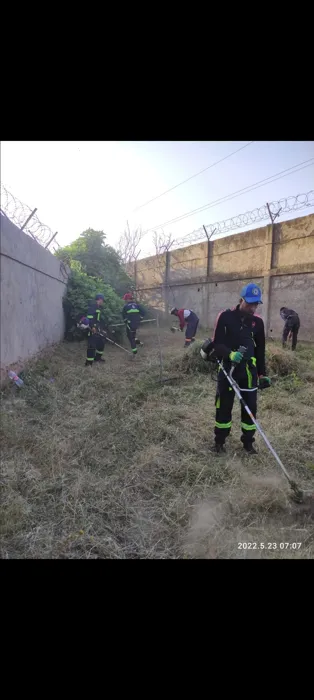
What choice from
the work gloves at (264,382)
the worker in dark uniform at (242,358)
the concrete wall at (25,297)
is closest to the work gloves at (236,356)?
the worker in dark uniform at (242,358)

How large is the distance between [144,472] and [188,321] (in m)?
3.66

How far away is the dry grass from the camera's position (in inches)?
70.3

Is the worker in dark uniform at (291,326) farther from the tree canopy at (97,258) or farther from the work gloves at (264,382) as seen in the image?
the tree canopy at (97,258)

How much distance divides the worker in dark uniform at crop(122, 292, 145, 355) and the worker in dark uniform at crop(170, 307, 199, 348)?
99 centimetres

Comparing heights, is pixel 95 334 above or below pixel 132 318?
below

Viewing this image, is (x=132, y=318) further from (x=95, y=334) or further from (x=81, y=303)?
(x=81, y=303)

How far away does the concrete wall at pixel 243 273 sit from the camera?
5129mm

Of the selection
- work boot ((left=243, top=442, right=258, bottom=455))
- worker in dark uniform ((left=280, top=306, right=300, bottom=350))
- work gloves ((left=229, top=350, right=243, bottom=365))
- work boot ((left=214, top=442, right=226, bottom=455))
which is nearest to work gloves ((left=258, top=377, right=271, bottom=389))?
work gloves ((left=229, top=350, right=243, bottom=365))

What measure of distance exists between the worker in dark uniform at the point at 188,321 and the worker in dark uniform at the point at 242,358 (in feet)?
9.22

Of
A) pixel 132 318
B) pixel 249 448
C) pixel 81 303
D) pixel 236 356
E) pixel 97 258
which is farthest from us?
pixel 97 258

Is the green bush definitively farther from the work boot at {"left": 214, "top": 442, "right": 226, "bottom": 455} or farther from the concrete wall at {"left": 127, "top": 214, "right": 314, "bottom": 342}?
the work boot at {"left": 214, "top": 442, "right": 226, "bottom": 455}

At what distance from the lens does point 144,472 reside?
257 cm
